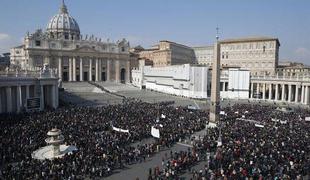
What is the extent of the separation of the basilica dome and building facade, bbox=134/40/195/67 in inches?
979

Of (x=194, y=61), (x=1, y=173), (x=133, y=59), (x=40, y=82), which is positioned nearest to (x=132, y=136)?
(x=1, y=173)

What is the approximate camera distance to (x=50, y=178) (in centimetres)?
1499

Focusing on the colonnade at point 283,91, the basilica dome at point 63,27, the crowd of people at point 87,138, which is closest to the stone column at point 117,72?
the basilica dome at point 63,27

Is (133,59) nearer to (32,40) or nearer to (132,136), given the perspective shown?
(32,40)

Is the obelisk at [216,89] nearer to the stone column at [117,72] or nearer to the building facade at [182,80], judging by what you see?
the building facade at [182,80]

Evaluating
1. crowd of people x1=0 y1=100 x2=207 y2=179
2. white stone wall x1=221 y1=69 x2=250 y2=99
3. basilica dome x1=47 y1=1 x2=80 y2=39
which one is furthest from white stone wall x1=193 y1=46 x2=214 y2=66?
crowd of people x1=0 y1=100 x2=207 y2=179

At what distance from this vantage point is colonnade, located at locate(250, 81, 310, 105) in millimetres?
54531

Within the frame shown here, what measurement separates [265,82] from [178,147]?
44810mm

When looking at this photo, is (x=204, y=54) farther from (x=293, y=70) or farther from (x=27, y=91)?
(x=27, y=91)

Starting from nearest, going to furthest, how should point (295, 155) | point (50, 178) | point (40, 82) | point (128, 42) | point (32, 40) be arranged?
point (50, 178), point (295, 155), point (40, 82), point (32, 40), point (128, 42)

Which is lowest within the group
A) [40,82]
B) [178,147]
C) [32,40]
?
[178,147]

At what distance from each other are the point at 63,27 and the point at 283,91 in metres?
66.2

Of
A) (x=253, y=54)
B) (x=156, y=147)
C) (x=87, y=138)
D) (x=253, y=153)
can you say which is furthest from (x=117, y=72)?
(x=253, y=153)

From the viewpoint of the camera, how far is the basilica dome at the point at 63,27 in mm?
93188
